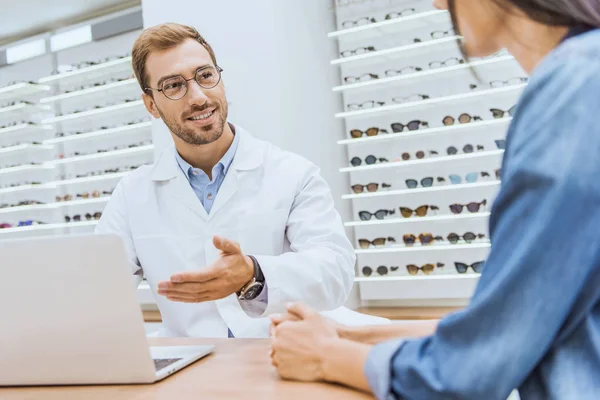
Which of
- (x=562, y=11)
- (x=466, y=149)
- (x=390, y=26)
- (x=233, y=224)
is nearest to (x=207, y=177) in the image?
(x=233, y=224)

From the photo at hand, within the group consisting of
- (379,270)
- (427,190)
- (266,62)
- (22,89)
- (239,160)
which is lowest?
(379,270)

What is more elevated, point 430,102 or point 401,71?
point 401,71

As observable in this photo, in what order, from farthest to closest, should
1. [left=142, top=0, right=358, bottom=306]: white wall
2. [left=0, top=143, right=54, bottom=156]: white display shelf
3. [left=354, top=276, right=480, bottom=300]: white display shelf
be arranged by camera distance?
1. [left=0, top=143, right=54, bottom=156]: white display shelf
2. [left=354, top=276, right=480, bottom=300]: white display shelf
3. [left=142, top=0, right=358, bottom=306]: white wall

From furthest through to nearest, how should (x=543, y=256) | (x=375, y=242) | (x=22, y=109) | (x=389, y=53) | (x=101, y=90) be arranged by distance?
(x=22, y=109) < (x=101, y=90) < (x=389, y=53) < (x=375, y=242) < (x=543, y=256)

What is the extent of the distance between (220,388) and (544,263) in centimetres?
55

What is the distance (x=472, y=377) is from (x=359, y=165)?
4407 millimetres

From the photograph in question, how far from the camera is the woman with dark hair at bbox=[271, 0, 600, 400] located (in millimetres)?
534

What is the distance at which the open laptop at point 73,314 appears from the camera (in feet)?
2.82

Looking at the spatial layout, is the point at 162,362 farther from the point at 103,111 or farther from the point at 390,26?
the point at 103,111

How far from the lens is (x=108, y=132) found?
5.93 meters

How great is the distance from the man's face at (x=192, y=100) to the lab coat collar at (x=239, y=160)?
84mm

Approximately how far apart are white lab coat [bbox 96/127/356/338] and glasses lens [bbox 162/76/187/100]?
8.0 inches

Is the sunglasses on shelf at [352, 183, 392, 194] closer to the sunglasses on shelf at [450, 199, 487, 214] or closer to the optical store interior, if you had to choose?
the optical store interior

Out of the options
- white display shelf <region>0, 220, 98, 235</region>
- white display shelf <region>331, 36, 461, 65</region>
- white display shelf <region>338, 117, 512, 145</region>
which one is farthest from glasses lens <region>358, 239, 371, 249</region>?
white display shelf <region>0, 220, 98, 235</region>
